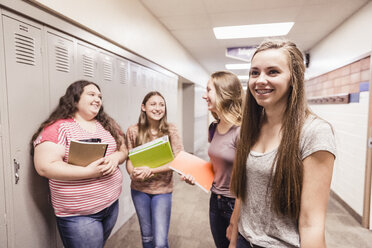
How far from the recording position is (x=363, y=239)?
2373mm

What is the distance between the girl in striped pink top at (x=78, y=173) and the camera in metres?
1.24

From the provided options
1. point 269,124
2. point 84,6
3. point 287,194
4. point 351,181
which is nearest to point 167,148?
point 269,124

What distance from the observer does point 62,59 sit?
1.66 m

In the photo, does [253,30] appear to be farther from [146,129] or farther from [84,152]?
[84,152]

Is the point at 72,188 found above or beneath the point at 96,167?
beneath

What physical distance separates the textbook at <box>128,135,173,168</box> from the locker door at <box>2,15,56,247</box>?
0.64 meters

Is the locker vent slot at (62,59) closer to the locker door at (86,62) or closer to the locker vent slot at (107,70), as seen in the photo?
the locker door at (86,62)

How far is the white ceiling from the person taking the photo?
107 inches

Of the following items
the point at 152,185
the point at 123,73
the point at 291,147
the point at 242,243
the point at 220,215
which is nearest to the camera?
the point at 291,147

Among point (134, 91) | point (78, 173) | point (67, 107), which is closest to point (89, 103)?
point (67, 107)

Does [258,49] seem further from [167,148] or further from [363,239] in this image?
[363,239]

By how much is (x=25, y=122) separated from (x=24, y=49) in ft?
1.46

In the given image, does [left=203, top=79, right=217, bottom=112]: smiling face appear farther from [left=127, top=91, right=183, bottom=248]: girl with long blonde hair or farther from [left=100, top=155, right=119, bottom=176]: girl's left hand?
[left=100, top=155, right=119, bottom=176]: girl's left hand

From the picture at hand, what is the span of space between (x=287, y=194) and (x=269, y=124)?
0.29 meters
